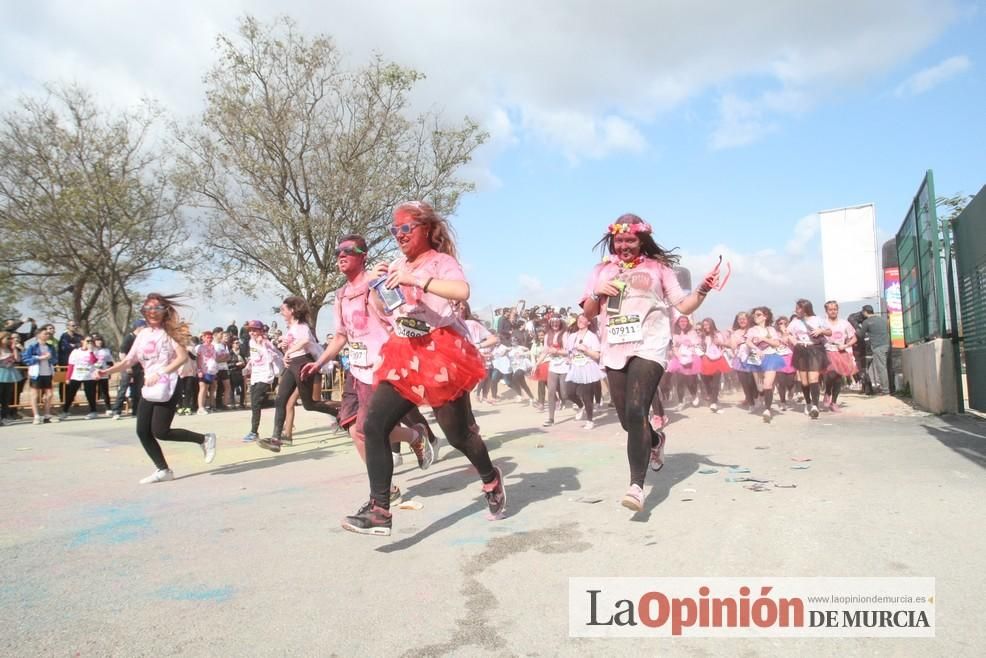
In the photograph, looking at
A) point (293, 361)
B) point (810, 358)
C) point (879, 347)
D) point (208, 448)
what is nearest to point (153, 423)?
point (208, 448)

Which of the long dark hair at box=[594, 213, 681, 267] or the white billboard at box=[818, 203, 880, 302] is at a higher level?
the white billboard at box=[818, 203, 880, 302]

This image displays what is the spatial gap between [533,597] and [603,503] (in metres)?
1.92

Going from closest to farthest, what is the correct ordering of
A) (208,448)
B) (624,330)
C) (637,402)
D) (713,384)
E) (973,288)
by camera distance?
1. (637,402)
2. (624,330)
3. (208,448)
4. (973,288)
5. (713,384)

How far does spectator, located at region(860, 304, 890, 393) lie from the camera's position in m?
14.6

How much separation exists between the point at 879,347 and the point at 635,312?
12199 millimetres

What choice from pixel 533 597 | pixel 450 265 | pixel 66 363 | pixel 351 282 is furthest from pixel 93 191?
pixel 533 597

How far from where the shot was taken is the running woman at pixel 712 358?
13.1 metres

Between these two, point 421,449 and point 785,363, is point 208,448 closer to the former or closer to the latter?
point 421,449

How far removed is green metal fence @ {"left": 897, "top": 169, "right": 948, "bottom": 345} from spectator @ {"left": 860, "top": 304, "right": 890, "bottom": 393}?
771 mm

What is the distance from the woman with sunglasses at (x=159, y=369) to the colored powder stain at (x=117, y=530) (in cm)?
145

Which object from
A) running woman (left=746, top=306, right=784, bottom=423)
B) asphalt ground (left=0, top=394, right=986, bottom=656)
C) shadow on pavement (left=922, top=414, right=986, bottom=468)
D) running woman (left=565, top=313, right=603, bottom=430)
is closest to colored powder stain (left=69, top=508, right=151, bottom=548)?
asphalt ground (left=0, top=394, right=986, bottom=656)

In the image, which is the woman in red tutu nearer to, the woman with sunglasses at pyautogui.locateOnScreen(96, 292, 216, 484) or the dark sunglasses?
the dark sunglasses

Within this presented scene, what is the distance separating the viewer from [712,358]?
1334 centimetres

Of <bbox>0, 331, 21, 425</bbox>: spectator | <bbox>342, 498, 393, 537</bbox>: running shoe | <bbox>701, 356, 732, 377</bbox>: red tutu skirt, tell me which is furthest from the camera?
<bbox>0, 331, 21, 425</bbox>: spectator
